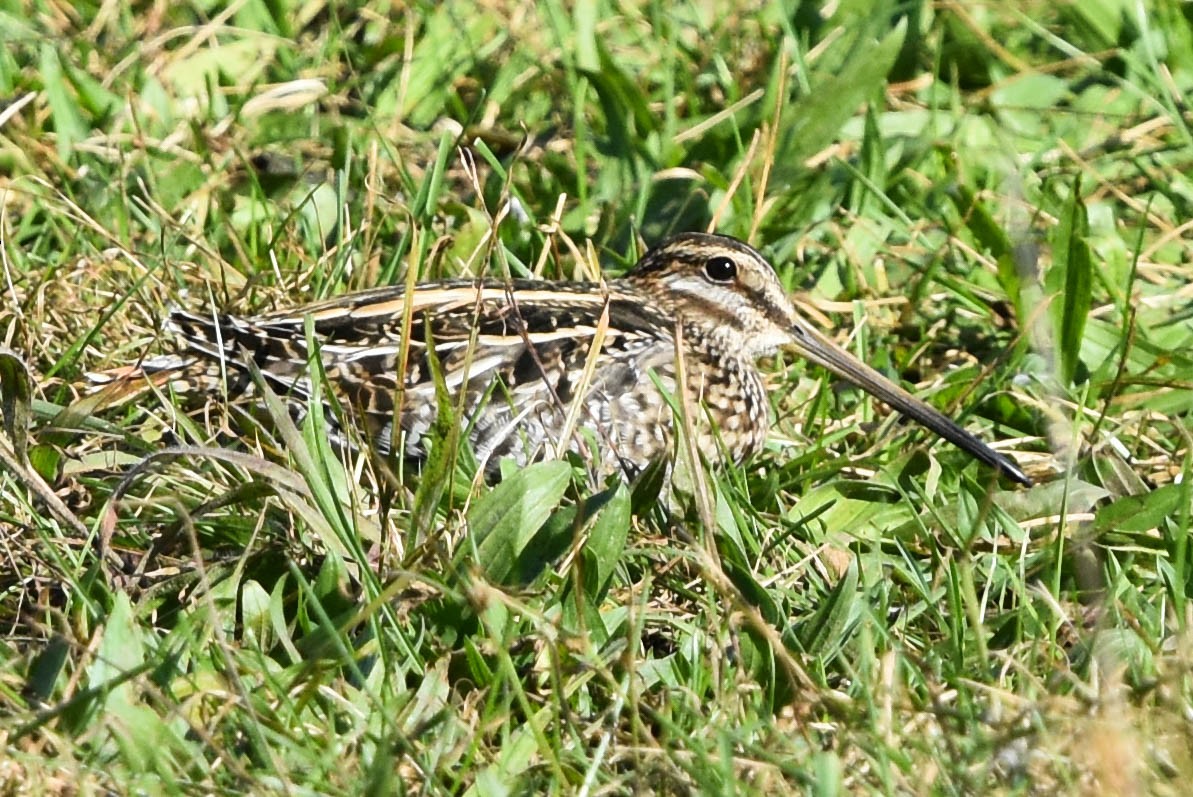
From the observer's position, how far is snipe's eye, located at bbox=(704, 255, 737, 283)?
14.6 ft

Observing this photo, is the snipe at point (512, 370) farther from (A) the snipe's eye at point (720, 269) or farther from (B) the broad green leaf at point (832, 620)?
(B) the broad green leaf at point (832, 620)

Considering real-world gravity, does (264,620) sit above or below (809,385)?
above

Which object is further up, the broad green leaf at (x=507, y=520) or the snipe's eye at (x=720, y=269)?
the broad green leaf at (x=507, y=520)

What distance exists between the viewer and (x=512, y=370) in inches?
156

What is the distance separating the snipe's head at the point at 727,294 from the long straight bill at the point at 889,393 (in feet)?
0.19

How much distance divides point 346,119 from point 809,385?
1.70 meters

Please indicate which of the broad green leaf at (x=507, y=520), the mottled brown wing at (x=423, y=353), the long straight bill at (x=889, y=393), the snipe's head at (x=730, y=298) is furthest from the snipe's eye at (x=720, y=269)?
the broad green leaf at (x=507, y=520)

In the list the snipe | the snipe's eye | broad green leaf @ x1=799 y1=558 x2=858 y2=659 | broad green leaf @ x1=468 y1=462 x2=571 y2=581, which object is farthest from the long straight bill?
broad green leaf @ x1=468 y1=462 x2=571 y2=581

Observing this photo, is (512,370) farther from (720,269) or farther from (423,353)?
(720,269)

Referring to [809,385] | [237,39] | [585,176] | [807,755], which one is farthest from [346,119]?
[807,755]

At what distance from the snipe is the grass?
12 cm

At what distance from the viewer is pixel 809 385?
4.60 m

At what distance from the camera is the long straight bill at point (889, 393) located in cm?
403

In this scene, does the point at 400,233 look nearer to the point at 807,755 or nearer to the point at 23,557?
the point at 23,557
